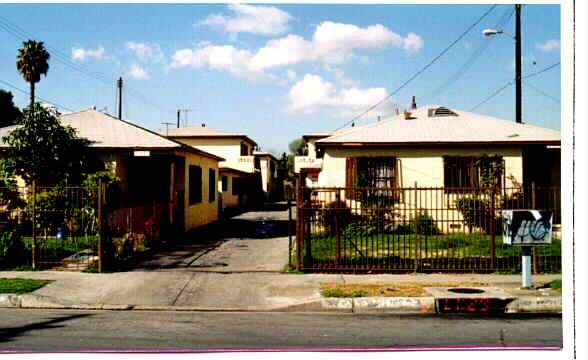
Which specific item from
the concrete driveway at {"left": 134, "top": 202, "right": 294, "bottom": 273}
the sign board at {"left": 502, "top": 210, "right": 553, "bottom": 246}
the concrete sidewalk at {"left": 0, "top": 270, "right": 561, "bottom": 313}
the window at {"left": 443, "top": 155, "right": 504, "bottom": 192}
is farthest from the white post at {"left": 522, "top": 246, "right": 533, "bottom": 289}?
the window at {"left": 443, "top": 155, "right": 504, "bottom": 192}

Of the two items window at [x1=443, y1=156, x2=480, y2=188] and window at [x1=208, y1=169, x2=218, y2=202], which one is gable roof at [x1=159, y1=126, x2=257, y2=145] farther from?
window at [x1=443, y1=156, x2=480, y2=188]

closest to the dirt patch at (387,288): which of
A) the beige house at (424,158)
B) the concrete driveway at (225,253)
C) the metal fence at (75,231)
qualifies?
the concrete driveway at (225,253)

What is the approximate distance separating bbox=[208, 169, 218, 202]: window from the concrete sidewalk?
12.6 m

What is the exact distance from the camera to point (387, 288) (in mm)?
9766

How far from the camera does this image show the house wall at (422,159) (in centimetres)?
1780

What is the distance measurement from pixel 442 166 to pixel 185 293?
11029 mm

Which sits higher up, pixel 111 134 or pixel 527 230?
pixel 111 134

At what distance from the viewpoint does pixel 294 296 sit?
30.8ft

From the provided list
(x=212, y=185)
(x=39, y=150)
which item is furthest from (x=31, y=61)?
(x=39, y=150)

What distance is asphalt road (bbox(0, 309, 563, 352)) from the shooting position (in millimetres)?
6445

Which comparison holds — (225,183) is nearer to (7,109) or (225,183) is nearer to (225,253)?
(7,109)

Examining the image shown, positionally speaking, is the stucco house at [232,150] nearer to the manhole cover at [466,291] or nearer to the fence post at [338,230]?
the fence post at [338,230]

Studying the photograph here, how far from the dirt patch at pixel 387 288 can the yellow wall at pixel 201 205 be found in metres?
9.85

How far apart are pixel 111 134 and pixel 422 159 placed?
410 inches
